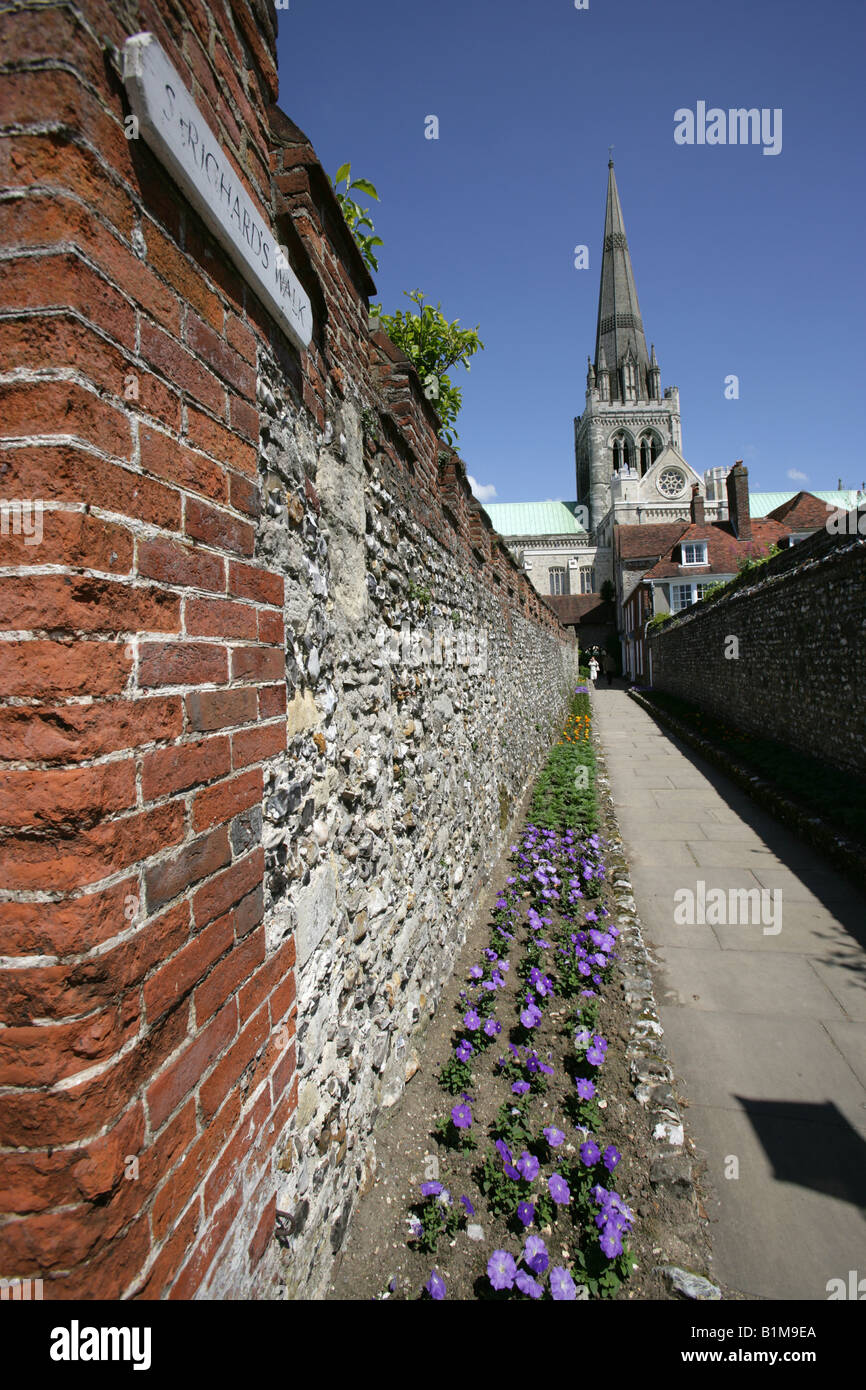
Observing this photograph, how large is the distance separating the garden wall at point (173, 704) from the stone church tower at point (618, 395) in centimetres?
6754

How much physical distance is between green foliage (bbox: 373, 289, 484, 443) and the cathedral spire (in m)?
71.6

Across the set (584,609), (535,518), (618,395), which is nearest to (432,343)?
(584,609)

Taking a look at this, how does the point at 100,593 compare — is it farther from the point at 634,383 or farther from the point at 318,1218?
the point at 634,383

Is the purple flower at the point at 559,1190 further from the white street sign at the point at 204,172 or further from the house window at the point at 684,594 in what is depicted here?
the house window at the point at 684,594

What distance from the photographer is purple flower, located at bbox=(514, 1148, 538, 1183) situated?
2.32 meters

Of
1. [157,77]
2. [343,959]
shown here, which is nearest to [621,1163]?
[343,959]

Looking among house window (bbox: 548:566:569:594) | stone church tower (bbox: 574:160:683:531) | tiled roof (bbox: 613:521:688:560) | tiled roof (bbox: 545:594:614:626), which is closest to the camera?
tiled roof (bbox: 613:521:688:560)

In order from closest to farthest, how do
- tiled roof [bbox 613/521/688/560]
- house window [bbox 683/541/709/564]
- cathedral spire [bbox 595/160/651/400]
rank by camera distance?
1. house window [bbox 683/541/709/564]
2. tiled roof [bbox 613/521/688/560]
3. cathedral spire [bbox 595/160/651/400]

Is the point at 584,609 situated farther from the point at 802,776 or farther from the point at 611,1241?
the point at 611,1241

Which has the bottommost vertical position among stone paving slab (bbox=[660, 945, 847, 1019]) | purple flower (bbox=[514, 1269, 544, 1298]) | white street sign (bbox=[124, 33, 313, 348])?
stone paving slab (bbox=[660, 945, 847, 1019])

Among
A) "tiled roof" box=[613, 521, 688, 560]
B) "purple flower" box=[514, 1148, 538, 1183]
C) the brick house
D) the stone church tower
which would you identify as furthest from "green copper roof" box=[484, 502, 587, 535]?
"purple flower" box=[514, 1148, 538, 1183]

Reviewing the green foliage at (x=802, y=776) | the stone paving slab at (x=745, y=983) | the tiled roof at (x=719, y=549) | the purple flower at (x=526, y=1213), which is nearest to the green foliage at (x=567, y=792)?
the stone paving slab at (x=745, y=983)

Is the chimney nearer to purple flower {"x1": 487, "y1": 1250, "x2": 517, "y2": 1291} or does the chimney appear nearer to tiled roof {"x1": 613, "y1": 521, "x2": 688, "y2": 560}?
tiled roof {"x1": 613, "y1": 521, "x2": 688, "y2": 560}

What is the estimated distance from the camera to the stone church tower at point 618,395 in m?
64.5
